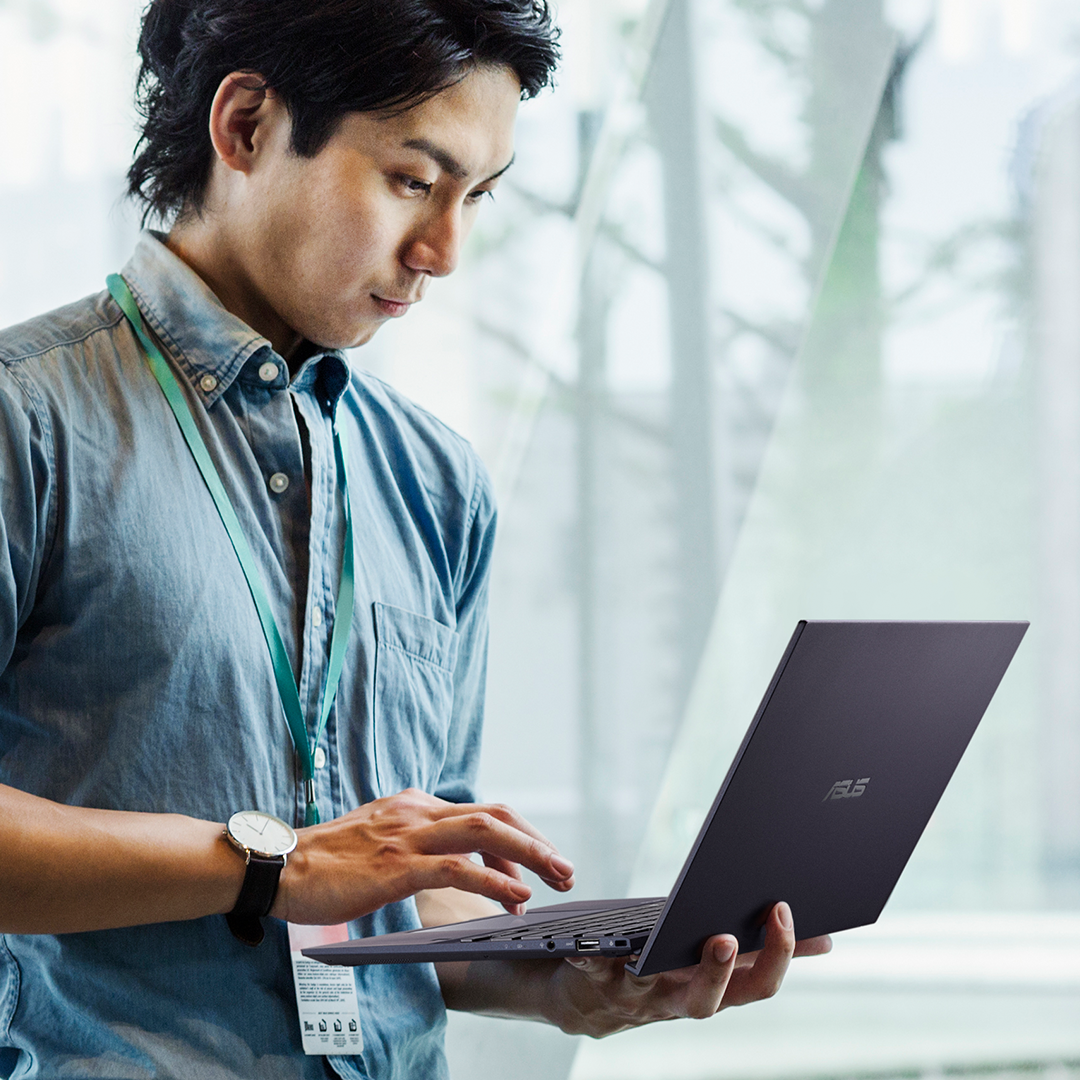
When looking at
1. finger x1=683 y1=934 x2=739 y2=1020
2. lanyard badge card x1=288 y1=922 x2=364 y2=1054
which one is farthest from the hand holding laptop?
lanyard badge card x1=288 y1=922 x2=364 y2=1054

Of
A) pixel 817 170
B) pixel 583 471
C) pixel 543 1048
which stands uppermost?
pixel 817 170

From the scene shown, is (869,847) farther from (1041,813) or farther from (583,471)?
(1041,813)

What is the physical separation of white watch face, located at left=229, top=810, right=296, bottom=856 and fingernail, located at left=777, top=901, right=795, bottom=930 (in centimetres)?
37

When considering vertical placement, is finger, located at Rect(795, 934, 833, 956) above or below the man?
below

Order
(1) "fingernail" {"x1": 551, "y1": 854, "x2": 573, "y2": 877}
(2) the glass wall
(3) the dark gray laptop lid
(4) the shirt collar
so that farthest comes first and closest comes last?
(2) the glass wall
(4) the shirt collar
(1) "fingernail" {"x1": 551, "y1": 854, "x2": 573, "y2": 877}
(3) the dark gray laptop lid

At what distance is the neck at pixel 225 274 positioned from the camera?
3.64 ft

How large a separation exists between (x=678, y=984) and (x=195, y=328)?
2.21 feet

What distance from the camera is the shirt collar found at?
1041 millimetres

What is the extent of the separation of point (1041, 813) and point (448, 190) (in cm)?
175

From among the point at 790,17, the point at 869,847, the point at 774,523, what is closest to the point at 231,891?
the point at 869,847

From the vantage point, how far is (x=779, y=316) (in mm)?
2230

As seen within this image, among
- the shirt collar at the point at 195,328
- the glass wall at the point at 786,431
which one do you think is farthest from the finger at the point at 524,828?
the glass wall at the point at 786,431

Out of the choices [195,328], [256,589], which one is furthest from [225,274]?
[256,589]

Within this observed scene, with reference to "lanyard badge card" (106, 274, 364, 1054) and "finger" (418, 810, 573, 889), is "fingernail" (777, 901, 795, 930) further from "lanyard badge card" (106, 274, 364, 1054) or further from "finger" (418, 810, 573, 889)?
"lanyard badge card" (106, 274, 364, 1054)
